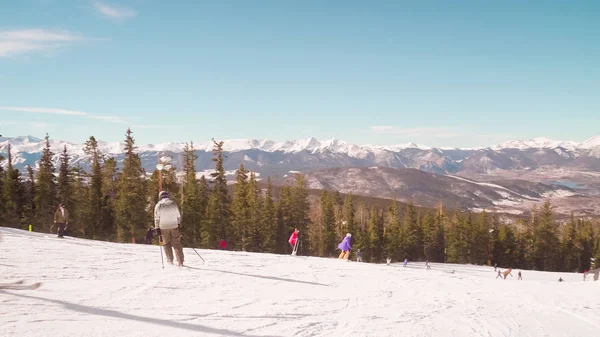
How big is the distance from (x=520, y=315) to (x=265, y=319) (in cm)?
669

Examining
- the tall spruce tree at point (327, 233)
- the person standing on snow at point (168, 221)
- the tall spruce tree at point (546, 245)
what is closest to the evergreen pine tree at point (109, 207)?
the tall spruce tree at point (327, 233)

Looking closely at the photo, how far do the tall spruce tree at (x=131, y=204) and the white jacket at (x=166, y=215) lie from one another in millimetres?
40297

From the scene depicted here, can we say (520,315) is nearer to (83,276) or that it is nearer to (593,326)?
(593,326)

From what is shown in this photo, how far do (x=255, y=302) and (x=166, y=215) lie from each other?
5.17m

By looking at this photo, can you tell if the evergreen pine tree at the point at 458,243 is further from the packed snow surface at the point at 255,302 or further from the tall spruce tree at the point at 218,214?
the packed snow surface at the point at 255,302

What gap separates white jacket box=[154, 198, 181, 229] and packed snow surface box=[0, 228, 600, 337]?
1.48 meters

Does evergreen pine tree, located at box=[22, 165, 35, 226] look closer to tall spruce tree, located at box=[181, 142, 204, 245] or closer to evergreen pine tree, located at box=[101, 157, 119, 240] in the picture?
evergreen pine tree, located at box=[101, 157, 119, 240]

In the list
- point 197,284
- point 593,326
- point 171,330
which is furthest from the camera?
point 197,284

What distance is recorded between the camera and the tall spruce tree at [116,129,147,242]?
1903 inches

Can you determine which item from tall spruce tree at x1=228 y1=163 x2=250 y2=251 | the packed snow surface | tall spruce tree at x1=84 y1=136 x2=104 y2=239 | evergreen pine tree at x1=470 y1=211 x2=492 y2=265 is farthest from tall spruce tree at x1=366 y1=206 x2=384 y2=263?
the packed snow surface

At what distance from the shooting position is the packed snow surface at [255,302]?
6.56 meters

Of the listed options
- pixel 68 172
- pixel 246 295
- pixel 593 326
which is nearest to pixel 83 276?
pixel 246 295

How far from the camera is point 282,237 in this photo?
65562 millimetres

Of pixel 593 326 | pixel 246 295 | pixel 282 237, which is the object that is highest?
pixel 246 295
